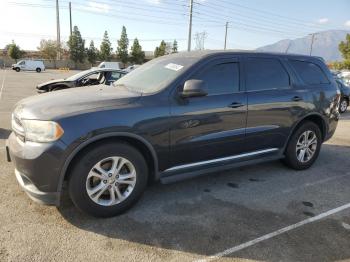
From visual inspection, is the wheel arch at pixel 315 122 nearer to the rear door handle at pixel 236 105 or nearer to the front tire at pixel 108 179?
the rear door handle at pixel 236 105

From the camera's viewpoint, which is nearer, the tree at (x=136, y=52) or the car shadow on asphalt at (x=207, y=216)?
the car shadow on asphalt at (x=207, y=216)

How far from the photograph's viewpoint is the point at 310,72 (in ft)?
17.2

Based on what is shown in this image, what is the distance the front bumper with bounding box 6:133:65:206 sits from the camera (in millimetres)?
3031

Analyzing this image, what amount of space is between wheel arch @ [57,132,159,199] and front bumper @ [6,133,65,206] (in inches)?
2.9

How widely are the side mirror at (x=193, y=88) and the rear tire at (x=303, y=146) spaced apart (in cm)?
212

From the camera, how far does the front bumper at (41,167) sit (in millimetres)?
3031

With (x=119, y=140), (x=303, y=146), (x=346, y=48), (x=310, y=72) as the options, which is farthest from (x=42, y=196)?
(x=346, y=48)

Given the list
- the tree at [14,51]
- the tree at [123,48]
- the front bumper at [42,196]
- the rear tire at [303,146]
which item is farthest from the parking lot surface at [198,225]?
the tree at [123,48]

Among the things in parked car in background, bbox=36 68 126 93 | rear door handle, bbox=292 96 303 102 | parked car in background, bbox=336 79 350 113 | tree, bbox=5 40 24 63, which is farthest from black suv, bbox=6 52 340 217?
tree, bbox=5 40 24 63

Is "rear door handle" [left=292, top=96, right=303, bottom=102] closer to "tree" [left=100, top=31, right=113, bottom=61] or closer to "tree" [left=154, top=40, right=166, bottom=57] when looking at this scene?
"tree" [left=100, top=31, right=113, bottom=61]

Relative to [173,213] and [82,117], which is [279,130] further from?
[82,117]

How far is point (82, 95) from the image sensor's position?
3.68 m

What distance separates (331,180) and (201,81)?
2788mm

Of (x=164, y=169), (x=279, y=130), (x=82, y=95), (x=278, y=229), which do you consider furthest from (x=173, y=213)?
(x=279, y=130)
